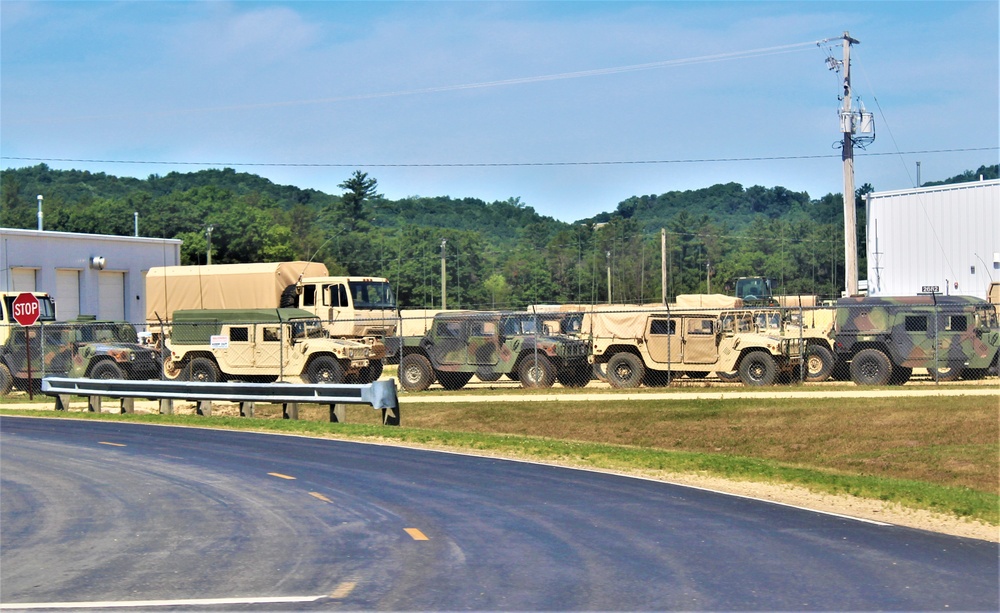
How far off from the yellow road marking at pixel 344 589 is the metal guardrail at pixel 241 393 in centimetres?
1354

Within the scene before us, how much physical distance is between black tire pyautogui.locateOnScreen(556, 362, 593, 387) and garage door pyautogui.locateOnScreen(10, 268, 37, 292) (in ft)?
101

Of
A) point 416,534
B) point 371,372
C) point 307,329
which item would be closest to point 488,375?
point 371,372

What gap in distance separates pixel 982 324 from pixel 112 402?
2315 centimetres

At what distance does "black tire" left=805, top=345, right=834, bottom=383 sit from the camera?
1111 inches

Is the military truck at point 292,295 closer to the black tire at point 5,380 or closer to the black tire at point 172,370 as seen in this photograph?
the black tire at point 172,370

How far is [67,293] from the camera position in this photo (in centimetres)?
5212

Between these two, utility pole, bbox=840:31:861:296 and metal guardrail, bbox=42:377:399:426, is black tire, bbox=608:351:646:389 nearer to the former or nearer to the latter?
metal guardrail, bbox=42:377:399:426

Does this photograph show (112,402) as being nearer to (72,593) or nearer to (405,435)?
(405,435)

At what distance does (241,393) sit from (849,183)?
23877 millimetres

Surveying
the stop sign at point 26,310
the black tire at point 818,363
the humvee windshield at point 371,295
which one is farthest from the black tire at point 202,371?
the black tire at point 818,363

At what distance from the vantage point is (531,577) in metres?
8.23

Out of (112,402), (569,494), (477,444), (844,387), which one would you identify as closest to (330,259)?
(112,402)

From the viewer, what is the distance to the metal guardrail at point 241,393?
21984 mm

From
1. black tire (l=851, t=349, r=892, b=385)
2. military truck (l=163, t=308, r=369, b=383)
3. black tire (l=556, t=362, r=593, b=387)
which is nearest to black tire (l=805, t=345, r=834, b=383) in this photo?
black tire (l=851, t=349, r=892, b=385)
